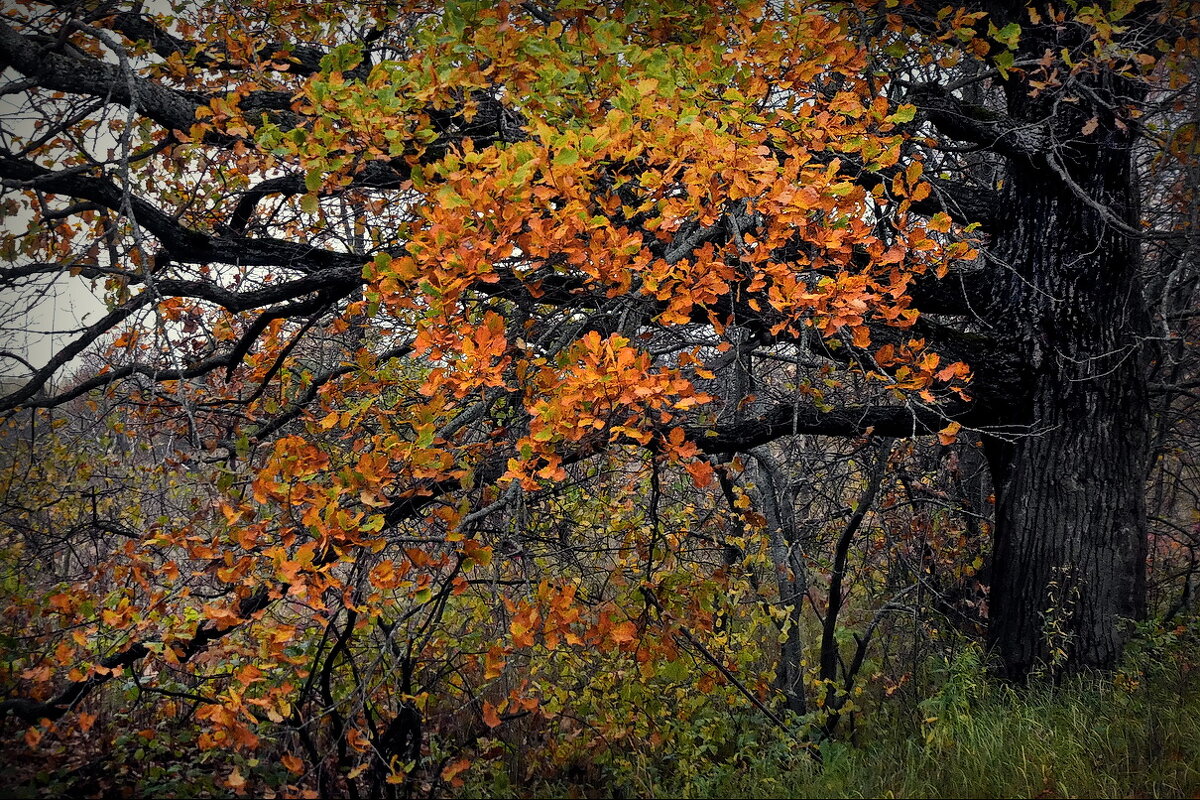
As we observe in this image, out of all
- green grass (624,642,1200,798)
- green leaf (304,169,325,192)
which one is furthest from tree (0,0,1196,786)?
green grass (624,642,1200,798)

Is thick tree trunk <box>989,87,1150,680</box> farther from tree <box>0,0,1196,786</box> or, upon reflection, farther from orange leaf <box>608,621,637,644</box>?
orange leaf <box>608,621,637,644</box>

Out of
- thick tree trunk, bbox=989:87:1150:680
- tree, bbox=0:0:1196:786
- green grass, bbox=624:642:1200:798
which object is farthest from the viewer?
thick tree trunk, bbox=989:87:1150:680

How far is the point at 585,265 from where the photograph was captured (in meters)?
2.90

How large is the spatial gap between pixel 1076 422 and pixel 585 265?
10.9ft

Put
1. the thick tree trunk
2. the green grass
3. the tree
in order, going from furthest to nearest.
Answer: the thick tree trunk → the green grass → the tree

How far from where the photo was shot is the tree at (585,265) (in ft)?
9.29

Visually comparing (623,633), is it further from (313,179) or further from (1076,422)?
(1076,422)

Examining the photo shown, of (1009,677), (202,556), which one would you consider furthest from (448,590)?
(1009,677)

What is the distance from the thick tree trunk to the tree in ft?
0.06

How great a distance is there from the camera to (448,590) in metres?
3.12

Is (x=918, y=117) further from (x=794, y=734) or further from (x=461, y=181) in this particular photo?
(x=794, y=734)

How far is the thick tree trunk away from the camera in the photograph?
4398mm

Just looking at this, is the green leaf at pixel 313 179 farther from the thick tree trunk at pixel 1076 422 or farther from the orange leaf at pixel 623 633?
the thick tree trunk at pixel 1076 422

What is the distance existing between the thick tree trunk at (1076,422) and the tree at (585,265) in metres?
0.02
